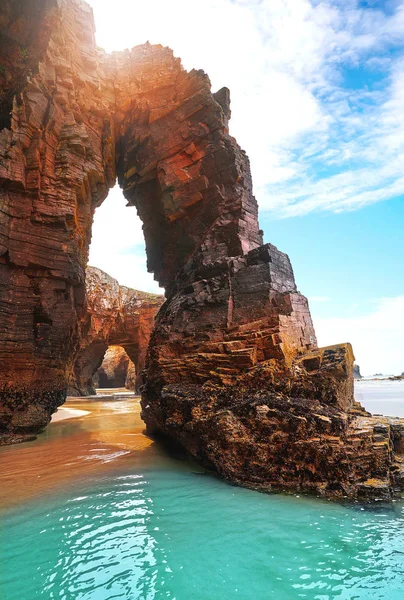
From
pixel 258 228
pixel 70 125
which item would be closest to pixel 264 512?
pixel 258 228

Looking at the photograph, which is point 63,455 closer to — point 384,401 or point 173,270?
point 173,270

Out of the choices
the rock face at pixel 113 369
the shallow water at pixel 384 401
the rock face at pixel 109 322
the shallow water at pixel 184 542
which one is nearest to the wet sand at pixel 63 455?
the shallow water at pixel 184 542

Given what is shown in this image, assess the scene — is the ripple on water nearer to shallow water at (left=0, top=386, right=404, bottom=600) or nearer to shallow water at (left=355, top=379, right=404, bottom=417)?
shallow water at (left=0, top=386, right=404, bottom=600)

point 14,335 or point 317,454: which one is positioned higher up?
point 14,335

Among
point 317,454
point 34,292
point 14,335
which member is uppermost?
point 34,292

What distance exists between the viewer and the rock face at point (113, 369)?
199 feet

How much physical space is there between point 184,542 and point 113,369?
61486 mm

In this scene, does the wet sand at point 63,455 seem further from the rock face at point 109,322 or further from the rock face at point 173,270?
the rock face at point 109,322

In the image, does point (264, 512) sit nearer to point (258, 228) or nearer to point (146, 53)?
point (258, 228)

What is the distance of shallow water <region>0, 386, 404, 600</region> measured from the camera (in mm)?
3766

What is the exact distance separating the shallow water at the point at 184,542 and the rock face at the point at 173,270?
3.96ft

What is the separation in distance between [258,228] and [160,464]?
1006 centimetres

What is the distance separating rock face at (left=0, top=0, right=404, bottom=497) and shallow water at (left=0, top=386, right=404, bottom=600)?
1.21 m

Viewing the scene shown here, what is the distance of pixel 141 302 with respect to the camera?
39656mm
